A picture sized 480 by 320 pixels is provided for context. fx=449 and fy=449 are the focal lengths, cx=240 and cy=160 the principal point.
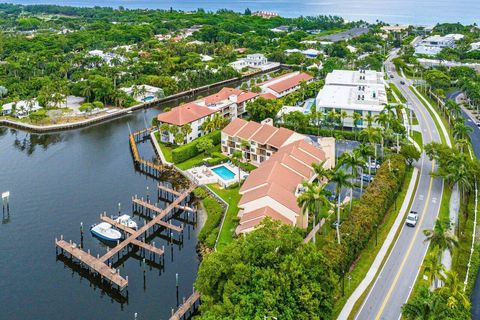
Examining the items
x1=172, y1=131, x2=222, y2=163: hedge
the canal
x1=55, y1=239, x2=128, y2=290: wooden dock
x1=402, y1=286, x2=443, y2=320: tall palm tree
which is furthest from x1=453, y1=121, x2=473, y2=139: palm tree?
x1=55, y1=239, x2=128, y2=290: wooden dock

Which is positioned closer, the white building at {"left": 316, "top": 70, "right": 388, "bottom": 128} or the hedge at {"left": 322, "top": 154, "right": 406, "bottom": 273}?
the hedge at {"left": 322, "top": 154, "right": 406, "bottom": 273}

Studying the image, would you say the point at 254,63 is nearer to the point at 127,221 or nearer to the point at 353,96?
the point at 353,96

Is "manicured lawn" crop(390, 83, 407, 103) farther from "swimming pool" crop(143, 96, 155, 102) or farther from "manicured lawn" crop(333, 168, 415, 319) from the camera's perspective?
"swimming pool" crop(143, 96, 155, 102)

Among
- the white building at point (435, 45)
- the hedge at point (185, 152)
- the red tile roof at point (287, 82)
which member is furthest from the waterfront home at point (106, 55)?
the white building at point (435, 45)

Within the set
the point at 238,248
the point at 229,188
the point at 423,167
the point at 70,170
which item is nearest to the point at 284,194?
the point at 229,188

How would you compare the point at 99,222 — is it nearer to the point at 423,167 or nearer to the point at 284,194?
the point at 284,194

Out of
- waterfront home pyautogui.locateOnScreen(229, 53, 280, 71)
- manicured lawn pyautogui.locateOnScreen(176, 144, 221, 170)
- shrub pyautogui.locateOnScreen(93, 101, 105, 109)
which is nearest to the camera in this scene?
manicured lawn pyautogui.locateOnScreen(176, 144, 221, 170)

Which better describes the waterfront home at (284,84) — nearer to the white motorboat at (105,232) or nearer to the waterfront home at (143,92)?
the waterfront home at (143,92)
